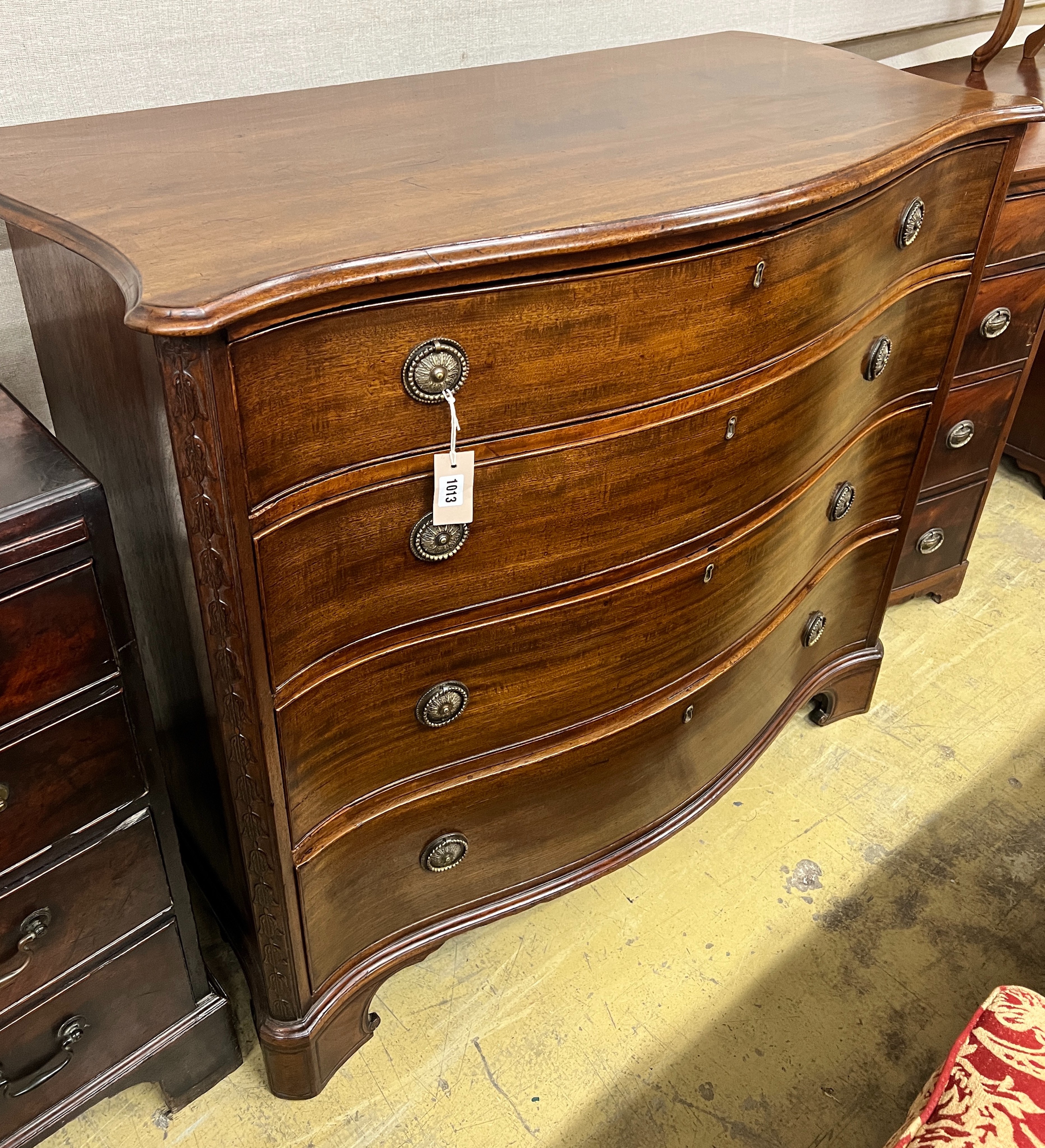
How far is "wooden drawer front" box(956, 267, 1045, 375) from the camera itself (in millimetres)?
1883

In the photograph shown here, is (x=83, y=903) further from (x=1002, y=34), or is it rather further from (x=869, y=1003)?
(x=1002, y=34)

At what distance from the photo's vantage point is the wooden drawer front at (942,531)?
2174 mm

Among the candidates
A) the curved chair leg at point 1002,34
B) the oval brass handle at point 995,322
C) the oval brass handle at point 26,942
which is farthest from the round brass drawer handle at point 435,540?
the curved chair leg at point 1002,34

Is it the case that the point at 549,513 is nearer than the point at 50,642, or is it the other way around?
the point at 50,642

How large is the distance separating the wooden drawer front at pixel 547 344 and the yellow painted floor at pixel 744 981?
971 millimetres

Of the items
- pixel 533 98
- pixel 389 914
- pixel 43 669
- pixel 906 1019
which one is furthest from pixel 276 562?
pixel 906 1019

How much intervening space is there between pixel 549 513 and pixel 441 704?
26cm

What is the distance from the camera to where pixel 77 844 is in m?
1.07

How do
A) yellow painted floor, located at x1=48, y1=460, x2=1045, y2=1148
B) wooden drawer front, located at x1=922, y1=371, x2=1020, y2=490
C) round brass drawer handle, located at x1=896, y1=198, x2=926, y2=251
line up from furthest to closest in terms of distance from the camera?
wooden drawer front, located at x1=922, y1=371, x2=1020, y2=490 < yellow painted floor, located at x1=48, y1=460, x2=1045, y2=1148 < round brass drawer handle, located at x1=896, y1=198, x2=926, y2=251

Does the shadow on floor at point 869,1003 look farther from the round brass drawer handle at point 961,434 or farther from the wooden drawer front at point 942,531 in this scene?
the round brass drawer handle at point 961,434

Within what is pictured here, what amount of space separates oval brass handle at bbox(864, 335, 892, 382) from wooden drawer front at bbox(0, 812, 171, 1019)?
113 centimetres

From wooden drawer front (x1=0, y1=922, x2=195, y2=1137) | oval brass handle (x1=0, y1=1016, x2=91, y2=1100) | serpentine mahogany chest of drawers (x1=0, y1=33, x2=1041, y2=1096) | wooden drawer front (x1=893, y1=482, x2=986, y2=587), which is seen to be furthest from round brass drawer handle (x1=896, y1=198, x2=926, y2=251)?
oval brass handle (x1=0, y1=1016, x2=91, y2=1100)

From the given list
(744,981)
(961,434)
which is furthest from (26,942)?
(961,434)

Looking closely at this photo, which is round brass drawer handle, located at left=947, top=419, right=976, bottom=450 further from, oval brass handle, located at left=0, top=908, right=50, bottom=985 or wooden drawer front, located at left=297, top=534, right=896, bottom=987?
oval brass handle, located at left=0, top=908, right=50, bottom=985
